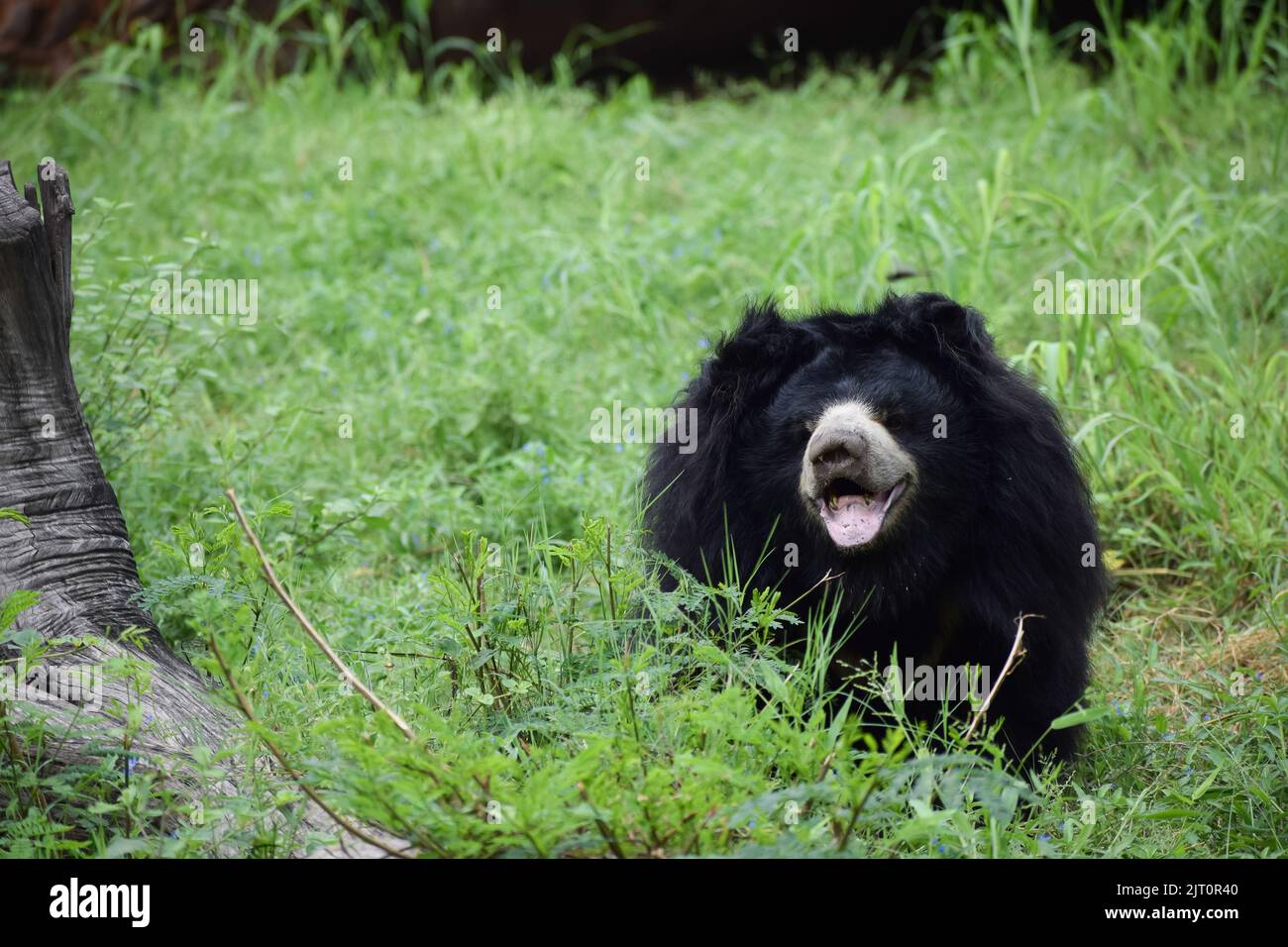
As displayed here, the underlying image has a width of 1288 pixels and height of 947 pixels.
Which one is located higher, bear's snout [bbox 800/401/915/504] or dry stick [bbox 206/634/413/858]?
bear's snout [bbox 800/401/915/504]

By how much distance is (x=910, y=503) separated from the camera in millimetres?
3145

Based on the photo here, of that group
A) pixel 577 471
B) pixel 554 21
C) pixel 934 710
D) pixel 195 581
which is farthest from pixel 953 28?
pixel 195 581

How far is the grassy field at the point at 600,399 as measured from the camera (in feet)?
8.02

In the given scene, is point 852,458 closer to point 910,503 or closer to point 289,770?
point 910,503

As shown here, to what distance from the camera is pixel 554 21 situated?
8.96 meters

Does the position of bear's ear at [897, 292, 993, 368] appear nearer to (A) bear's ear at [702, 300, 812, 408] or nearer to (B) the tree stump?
(A) bear's ear at [702, 300, 812, 408]

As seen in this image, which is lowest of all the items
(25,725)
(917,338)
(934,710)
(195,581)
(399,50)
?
(934,710)

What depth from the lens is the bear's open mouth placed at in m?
3.07

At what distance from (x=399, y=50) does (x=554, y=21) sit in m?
1.16

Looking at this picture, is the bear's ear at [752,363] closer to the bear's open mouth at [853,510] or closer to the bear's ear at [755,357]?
the bear's ear at [755,357]

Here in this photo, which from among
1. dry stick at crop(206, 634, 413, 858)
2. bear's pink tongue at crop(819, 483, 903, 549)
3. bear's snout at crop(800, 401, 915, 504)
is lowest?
dry stick at crop(206, 634, 413, 858)

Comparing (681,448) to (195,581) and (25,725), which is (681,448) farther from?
(25,725)

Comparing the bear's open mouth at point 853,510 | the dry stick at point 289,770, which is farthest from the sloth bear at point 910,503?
the dry stick at point 289,770

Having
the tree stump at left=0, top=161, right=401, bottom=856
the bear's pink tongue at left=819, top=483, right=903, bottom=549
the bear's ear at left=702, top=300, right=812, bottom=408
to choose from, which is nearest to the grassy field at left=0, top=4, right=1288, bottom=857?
the tree stump at left=0, top=161, right=401, bottom=856
